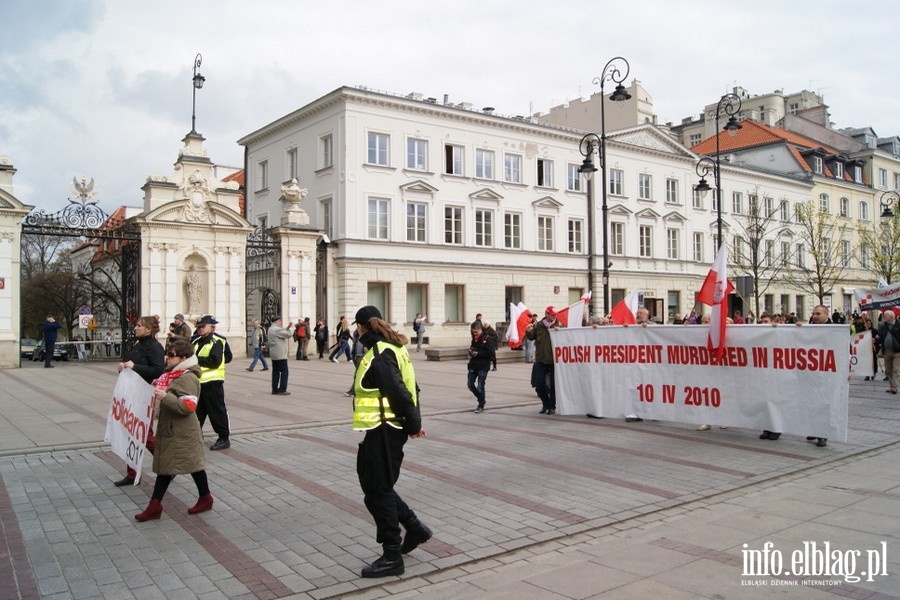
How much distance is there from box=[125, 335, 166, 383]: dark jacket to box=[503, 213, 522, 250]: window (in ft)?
105

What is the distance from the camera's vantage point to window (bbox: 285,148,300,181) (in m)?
38.4

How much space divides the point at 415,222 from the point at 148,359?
93.0ft

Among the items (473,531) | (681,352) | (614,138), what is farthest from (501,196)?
(473,531)

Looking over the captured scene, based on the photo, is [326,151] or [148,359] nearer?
[148,359]

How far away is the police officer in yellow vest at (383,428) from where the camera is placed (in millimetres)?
5246

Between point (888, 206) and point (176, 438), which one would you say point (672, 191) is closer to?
point (888, 206)

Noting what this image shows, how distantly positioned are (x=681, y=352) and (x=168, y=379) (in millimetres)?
7994

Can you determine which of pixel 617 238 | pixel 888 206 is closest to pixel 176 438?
pixel 617 238

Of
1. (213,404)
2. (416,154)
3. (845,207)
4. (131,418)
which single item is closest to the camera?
(131,418)

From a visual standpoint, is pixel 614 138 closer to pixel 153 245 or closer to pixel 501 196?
pixel 501 196

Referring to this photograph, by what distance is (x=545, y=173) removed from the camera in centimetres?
4194

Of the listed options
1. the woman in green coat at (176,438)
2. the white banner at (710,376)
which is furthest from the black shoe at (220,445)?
the white banner at (710,376)

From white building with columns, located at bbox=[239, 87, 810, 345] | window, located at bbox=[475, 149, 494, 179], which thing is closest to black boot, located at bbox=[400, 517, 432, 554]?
white building with columns, located at bbox=[239, 87, 810, 345]

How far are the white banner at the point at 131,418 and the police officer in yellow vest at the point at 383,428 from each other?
2.96 meters
